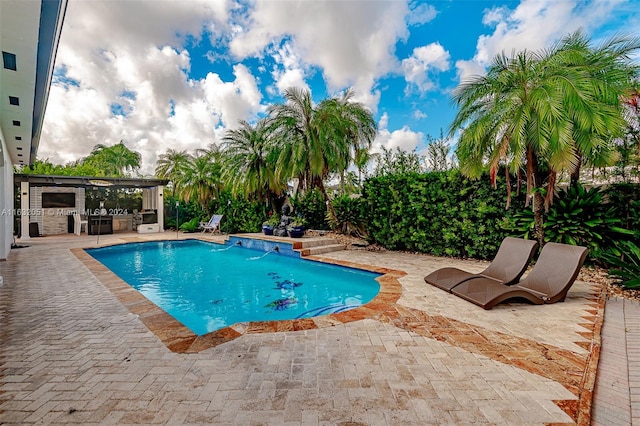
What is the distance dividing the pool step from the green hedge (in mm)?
1316

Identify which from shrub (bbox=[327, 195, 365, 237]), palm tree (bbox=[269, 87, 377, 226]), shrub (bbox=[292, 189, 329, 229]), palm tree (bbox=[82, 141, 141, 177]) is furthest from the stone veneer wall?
shrub (bbox=[327, 195, 365, 237])

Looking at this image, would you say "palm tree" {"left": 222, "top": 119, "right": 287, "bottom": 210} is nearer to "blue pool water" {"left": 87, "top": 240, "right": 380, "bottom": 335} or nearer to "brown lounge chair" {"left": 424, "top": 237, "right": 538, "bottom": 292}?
"blue pool water" {"left": 87, "top": 240, "right": 380, "bottom": 335}

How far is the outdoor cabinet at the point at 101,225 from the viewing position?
17.5 metres

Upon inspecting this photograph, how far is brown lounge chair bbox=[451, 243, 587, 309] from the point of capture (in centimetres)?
453

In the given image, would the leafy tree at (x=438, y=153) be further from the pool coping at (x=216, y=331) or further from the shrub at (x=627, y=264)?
the pool coping at (x=216, y=331)

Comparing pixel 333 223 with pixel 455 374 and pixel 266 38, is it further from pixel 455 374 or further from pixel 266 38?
pixel 455 374

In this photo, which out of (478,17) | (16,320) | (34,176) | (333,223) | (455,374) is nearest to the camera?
(455,374)

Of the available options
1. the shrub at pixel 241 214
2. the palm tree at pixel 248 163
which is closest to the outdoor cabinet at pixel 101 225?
the shrub at pixel 241 214

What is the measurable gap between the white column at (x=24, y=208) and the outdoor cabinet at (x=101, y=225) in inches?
114

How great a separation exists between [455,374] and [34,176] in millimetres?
19785

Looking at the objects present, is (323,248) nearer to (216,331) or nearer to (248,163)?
(248,163)

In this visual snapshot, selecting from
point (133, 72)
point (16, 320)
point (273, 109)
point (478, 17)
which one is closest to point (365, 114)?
point (273, 109)

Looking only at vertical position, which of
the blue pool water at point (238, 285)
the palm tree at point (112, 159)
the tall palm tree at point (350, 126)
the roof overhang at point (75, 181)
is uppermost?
the palm tree at point (112, 159)

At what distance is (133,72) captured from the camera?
11672mm
